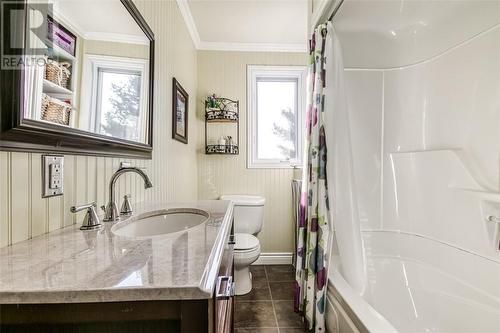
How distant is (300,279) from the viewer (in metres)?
1.65

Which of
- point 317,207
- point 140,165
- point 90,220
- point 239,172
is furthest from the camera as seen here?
point 239,172

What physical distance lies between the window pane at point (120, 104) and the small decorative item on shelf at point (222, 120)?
1285 millimetres

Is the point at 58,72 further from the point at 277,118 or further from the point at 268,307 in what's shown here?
the point at 277,118

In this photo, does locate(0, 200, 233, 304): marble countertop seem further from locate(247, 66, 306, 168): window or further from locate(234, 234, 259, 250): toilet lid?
locate(247, 66, 306, 168): window

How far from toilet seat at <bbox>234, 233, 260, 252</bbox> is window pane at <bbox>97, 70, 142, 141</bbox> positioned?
114 centimetres

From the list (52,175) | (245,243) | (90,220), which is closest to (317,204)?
(245,243)

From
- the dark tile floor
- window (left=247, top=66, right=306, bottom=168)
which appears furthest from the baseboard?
window (left=247, top=66, right=306, bottom=168)

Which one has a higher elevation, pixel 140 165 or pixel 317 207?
pixel 140 165

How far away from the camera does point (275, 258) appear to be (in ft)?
8.78

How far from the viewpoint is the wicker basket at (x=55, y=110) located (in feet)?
2.24

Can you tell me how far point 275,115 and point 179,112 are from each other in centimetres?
115

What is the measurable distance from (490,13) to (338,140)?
1.04 m

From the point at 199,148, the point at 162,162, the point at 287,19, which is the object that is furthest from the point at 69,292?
the point at 287,19

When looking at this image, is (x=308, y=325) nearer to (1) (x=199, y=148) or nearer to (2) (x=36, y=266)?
Result: (2) (x=36, y=266)
